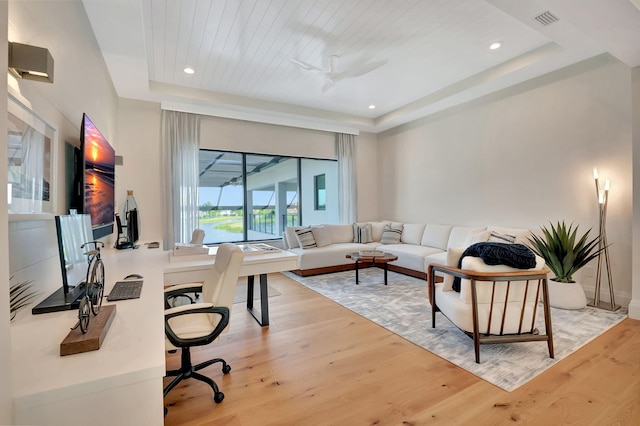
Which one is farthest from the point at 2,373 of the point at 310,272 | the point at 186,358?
the point at 310,272

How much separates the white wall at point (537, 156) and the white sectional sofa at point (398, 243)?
0.33 m

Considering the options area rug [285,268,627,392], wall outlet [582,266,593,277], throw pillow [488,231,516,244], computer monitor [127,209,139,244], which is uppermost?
computer monitor [127,209,139,244]

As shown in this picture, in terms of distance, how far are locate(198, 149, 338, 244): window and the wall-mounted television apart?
245 cm

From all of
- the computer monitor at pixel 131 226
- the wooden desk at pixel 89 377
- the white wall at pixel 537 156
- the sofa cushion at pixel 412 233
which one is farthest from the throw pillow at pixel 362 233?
the wooden desk at pixel 89 377

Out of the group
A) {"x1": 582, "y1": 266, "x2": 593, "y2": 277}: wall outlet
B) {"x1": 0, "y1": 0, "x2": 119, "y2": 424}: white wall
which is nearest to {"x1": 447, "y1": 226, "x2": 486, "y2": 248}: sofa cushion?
{"x1": 582, "y1": 266, "x2": 593, "y2": 277}: wall outlet

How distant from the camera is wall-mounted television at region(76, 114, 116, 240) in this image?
198cm

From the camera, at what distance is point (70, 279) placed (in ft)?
5.00

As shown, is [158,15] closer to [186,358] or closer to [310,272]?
[186,358]

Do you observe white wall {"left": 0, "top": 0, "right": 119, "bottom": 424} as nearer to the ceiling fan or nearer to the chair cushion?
the ceiling fan

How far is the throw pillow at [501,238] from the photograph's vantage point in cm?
396

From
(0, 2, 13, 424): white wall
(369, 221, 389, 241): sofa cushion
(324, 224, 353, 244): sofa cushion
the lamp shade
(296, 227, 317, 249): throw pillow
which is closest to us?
(0, 2, 13, 424): white wall

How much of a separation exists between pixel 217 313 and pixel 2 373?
112cm

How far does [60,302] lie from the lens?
1.38 meters

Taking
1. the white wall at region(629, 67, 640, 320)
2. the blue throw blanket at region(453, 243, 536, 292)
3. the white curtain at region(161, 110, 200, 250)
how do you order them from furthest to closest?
the white curtain at region(161, 110, 200, 250), the white wall at region(629, 67, 640, 320), the blue throw blanket at region(453, 243, 536, 292)
